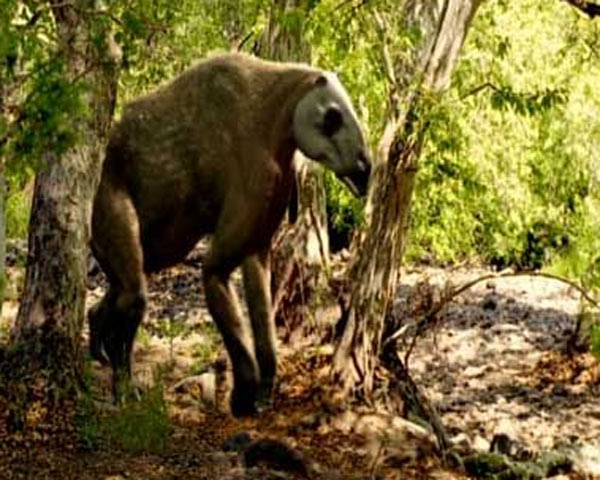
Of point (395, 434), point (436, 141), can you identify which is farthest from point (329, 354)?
point (436, 141)

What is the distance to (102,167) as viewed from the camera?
722 centimetres

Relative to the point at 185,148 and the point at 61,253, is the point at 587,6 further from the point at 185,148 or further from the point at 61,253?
the point at 61,253

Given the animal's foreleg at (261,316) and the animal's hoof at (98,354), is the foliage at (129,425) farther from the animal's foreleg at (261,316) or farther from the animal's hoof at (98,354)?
the animal's foreleg at (261,316)

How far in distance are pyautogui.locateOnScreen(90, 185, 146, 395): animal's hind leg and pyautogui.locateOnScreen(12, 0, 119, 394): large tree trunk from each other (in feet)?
1.12

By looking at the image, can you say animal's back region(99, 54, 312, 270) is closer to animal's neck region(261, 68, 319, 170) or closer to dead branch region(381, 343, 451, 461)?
animal's neck region(261, 68, 319, 170)

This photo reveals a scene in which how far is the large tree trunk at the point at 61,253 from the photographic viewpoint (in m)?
7.43

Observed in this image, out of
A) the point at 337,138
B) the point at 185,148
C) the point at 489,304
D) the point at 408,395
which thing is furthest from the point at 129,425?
the point at 489,304

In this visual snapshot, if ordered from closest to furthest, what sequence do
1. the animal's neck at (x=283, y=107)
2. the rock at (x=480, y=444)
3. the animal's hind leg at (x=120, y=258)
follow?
1. the animal's neck at (x=283, y=107)
2. the animal's hind leg at (x=120, y=258)
3. the rock at (x=480, y=444)

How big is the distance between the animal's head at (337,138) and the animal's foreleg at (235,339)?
99 cm

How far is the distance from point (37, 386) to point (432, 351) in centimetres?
770

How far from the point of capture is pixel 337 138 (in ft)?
19.9

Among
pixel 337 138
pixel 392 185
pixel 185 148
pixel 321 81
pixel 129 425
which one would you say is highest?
pixel 321 81

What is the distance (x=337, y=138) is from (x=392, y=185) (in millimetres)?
2810

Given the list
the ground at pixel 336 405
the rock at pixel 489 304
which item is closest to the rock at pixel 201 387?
the ground at pixel 336 405
